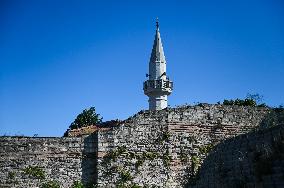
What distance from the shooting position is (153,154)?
15.8 metres

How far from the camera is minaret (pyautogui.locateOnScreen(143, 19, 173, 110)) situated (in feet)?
145

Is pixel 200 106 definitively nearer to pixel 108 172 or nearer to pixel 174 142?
pixel 174 142

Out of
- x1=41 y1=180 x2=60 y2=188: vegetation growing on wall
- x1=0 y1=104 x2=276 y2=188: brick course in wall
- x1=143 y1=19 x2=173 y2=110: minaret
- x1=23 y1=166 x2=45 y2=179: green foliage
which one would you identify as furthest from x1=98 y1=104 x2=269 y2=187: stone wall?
x1=143 y1=19 x2=173 y2=110: minaret

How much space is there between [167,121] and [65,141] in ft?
12.7

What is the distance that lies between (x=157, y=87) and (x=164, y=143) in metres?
28.5

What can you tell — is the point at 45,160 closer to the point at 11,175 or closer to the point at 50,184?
the point at 50,184

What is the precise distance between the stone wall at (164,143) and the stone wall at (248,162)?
0.70 m

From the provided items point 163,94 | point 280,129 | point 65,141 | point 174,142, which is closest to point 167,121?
point 174,142

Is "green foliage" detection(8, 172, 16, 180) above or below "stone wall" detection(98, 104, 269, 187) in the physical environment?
below

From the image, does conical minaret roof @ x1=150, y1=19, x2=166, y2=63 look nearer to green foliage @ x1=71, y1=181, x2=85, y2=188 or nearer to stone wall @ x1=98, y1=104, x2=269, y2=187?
stone wall @ x1=98, y1=104, x2=269, y2=187

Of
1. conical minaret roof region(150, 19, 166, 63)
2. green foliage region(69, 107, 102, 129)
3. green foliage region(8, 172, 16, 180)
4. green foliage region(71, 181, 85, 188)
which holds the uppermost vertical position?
conical minaret roof region(150, 19, 166, 63)

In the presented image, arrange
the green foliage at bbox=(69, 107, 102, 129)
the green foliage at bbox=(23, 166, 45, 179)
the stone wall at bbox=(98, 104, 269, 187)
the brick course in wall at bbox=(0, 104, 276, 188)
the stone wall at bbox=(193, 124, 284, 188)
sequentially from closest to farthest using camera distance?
1. the stone wall at bbox=(193, 124, 284, 188)
2. the green foliage at bbox=(23, 166, 45, 179)
3. the brick course in wall at bbox=(0, 104, 276, 188)
4. the stone wall at bbox=(98, 104, 269, 187)
5. the green foliage at bbox=(69, 107, 102, 129)

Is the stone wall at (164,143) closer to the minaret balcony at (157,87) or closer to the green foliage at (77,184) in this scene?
the green foliage at (77,184)

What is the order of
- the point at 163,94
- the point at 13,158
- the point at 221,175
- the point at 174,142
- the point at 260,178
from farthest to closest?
the point at 163,94, the point at 174,142, the point at 13,158, the point at 221,175, the point at 260,178
